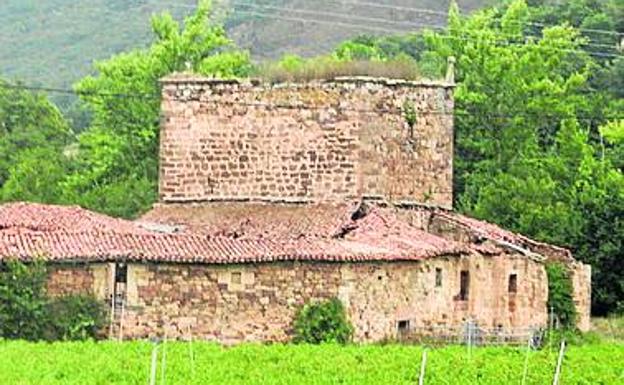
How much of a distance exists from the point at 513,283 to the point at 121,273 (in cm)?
1186

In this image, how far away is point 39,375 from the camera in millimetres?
23641

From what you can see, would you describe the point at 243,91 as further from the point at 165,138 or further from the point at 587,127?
the point at 587,127

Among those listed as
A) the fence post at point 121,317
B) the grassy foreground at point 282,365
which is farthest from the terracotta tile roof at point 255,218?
the grassy foreground at point 282,365

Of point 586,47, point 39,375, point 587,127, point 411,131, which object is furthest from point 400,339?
point 586,47

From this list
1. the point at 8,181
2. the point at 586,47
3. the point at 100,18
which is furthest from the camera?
the point at 100,18

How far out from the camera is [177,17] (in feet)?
436

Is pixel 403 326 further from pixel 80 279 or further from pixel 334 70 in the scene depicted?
pixel 334 70

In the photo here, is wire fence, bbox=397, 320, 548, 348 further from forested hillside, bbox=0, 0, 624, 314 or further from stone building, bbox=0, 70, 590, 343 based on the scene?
forested hillside, bbox=0, 0, 624, 314

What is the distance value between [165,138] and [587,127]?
2551 cm

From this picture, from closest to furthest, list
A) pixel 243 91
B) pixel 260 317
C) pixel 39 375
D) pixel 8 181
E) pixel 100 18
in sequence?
pixel 39 375 < pixel 260 317 < pixel 243 91 < pixel 8 181 < pixel 100 18

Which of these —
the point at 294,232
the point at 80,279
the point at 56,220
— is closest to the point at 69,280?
the point at 80,279

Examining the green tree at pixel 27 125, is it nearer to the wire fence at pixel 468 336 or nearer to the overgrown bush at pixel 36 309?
the wire fence at pixel 468 336

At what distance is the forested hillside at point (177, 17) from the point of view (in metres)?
124

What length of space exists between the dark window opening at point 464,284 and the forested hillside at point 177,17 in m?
83.4
